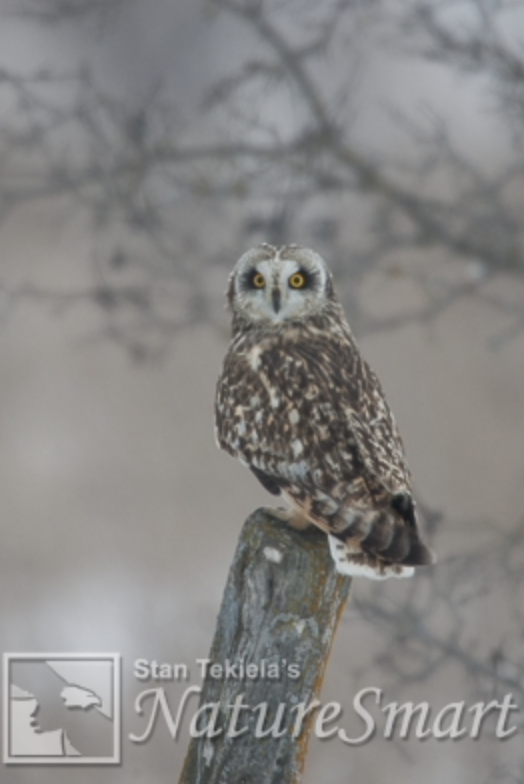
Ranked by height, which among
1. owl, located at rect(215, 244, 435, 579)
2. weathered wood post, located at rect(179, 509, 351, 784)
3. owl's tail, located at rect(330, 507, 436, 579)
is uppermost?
owl, located at rect(215, 244, 435, 579)

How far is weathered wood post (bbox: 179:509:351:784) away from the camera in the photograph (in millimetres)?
2133

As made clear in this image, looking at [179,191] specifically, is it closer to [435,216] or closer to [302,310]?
[435,216]

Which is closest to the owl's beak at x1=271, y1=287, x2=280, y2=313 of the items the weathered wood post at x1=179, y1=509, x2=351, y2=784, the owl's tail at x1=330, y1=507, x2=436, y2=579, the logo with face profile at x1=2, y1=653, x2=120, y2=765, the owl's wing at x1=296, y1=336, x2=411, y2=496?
the owl's wing at x1=296, y1=336, x2=411, y2=496

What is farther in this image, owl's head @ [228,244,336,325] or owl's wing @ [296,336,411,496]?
owl's head @ [228,244,336,325]

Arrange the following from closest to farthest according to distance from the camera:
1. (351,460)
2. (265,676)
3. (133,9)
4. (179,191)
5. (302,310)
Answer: (265,676) → (351,460) → (302,310) → (179,191) → (133,9)

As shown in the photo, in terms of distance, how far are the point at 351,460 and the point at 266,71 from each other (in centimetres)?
273

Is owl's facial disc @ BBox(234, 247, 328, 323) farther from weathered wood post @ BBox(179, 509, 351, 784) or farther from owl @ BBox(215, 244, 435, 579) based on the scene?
weathered wood post @ BBox(179, 509, 351, 784)

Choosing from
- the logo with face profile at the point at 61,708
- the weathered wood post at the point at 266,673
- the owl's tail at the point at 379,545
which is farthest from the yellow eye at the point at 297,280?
the logo with face profile at the point at 61,708

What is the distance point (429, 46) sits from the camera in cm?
499

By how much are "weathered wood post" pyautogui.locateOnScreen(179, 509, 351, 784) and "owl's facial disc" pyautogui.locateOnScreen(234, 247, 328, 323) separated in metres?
0.81

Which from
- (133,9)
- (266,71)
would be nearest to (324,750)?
(266,71)

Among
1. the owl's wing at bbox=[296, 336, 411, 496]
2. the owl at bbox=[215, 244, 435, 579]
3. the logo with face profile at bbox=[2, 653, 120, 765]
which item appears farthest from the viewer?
the logo with face profile at bbox=[2, 653, 120, 765]

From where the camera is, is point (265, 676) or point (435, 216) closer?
point (265, 676)

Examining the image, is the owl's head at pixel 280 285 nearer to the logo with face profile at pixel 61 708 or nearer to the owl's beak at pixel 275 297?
the owl's beak at pixel 275 297
